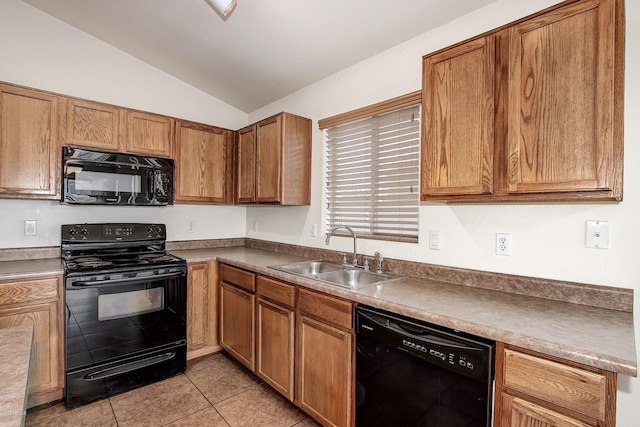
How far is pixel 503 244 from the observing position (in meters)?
1.70

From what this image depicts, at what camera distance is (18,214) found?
253cm

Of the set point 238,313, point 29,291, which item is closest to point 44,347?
point 29,291

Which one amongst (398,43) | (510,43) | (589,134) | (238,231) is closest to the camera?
(589,134)

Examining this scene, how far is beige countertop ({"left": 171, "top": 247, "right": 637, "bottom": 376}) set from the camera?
997 millimetres

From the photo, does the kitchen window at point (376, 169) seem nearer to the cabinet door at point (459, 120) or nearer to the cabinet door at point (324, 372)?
the cabinet door at point (459, 120)

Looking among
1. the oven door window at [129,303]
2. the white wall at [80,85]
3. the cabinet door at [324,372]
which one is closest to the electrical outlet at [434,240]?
the cabinet door at [324,372]

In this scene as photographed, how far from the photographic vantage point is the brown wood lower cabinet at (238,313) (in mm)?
2473

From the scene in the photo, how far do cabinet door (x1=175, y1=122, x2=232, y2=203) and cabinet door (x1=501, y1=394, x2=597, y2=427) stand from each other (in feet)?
9.27

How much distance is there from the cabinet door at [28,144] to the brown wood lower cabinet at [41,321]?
70cm

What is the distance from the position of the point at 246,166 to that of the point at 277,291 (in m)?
1.46

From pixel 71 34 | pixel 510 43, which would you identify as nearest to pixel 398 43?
pixel 510 43

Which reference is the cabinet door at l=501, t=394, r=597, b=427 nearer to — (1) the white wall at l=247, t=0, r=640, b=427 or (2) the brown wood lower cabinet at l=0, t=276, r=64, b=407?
(1) the white wall at l=247, t=0, r=640, b=427

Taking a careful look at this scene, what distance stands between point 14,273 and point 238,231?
6.55 feet

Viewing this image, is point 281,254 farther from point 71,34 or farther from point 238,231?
point 71,34
